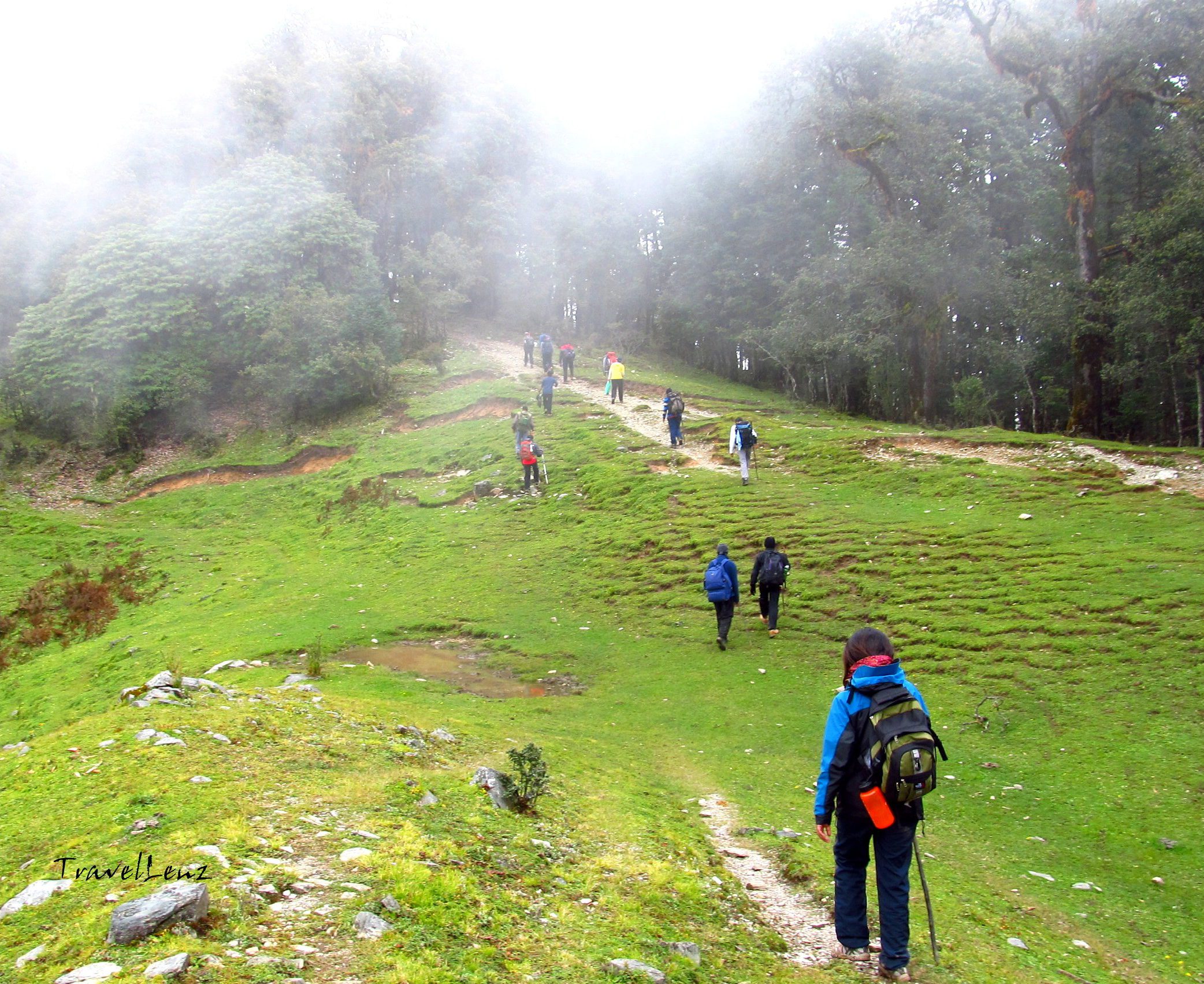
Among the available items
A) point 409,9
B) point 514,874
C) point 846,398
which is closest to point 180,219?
point 409,9

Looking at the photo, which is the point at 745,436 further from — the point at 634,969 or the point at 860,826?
the point at 634,969

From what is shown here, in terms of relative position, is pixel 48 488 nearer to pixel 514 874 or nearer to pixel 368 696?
pixel 368 696

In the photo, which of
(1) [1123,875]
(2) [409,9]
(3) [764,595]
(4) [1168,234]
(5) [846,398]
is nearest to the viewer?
(1) [1123,875]

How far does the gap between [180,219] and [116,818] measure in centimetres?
4102

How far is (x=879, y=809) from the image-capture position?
14.9 ft

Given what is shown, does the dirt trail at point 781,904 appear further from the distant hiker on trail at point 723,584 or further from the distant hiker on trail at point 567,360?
the distant hiker on trail at point 567,360

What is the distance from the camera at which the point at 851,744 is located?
15.5 feet

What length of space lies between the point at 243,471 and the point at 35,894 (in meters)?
32.5

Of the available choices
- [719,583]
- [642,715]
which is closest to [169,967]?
[642,715]

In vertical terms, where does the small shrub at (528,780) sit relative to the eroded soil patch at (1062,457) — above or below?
below

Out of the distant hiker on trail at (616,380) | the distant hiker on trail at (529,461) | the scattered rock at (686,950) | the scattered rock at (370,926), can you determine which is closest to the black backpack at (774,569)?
the scattered rock at (686,950)

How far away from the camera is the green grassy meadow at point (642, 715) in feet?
15.0

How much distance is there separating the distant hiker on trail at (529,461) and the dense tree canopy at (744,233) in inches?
583

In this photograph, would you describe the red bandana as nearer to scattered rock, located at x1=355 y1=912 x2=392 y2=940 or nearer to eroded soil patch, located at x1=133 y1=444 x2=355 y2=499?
scattered rock, located at x1=355 y1=912 x2=392 y2=940
